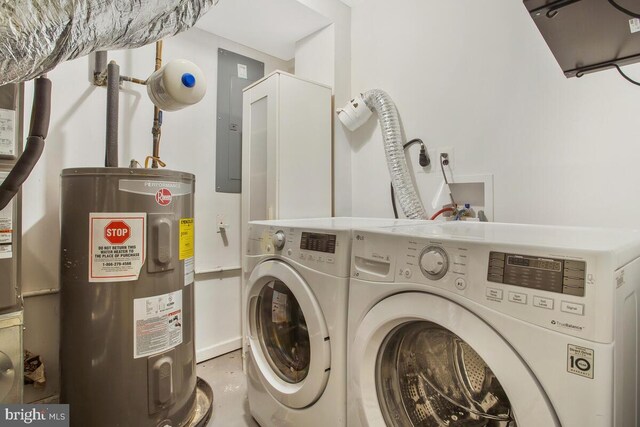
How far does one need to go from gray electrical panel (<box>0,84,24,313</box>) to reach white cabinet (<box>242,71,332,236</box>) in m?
1.04

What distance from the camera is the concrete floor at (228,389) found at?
1422mm

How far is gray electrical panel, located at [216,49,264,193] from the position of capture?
2.05 meters

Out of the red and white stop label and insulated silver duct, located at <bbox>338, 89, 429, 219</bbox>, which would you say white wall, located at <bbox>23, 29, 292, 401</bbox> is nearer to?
the red and white stop label

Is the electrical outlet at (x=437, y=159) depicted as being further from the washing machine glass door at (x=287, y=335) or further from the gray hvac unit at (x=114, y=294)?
the gray hvac unit at (x=114, y=294)

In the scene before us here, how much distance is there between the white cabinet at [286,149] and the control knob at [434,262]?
112 cm

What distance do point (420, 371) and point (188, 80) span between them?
1.40 metres

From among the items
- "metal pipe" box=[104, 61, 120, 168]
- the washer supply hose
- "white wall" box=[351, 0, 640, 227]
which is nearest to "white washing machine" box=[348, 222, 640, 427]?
"white wall" box=[351, 0, 640, 227]

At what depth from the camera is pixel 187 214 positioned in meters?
1.28

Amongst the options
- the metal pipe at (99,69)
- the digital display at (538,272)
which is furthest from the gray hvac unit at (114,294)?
the digital display at (538,272)

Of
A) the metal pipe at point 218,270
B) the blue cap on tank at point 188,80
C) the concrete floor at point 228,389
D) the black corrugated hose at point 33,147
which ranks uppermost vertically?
the blue cap on tank at point 188,80

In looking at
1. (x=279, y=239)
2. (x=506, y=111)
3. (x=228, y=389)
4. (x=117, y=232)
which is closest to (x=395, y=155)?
(x=506, y=111)

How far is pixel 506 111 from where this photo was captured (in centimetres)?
145

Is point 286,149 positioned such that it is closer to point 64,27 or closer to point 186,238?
point 186,238

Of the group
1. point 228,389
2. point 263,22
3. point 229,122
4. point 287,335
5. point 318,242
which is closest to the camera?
point 318,242
